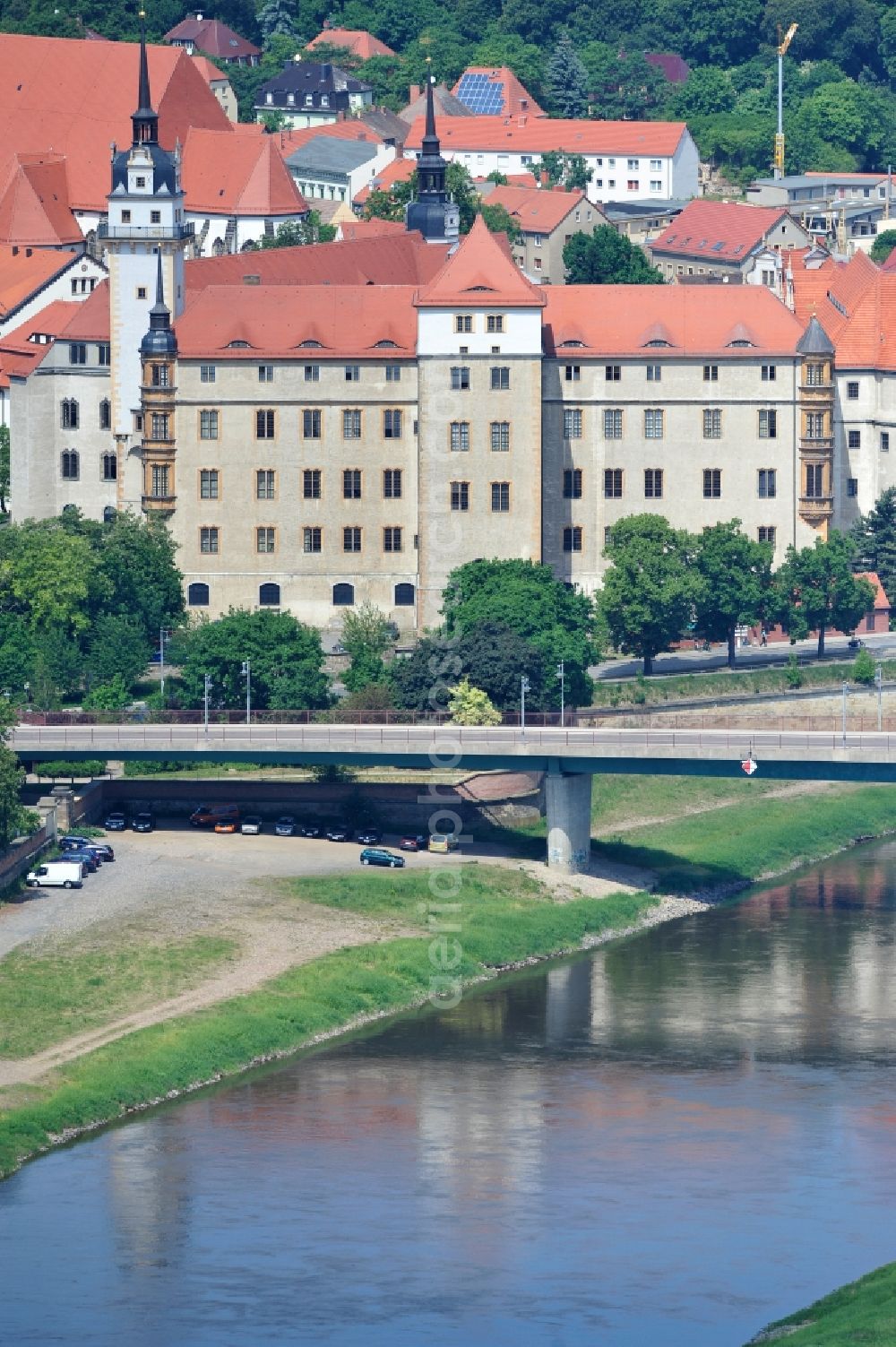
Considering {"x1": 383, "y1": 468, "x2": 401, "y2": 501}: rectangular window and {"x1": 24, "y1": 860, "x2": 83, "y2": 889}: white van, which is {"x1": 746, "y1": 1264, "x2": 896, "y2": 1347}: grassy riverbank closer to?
{"x1": 24, "y1": 860, "x2": 83, "y2": 889}: white van

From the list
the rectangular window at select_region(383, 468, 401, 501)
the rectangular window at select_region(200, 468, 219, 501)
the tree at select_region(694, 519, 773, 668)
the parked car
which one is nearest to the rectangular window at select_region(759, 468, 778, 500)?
the tree at select_region(694, 519, 773, 668)

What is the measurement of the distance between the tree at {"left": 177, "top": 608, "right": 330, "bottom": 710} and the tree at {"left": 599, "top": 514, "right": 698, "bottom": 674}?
62.9 ft

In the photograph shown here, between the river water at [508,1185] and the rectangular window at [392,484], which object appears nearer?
the river water at [508,1185]

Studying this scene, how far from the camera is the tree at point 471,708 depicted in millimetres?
164500

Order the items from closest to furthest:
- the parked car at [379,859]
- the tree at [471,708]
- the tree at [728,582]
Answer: the parked car at [379,859] → the tree at [471,708] → the tree at [728,582]

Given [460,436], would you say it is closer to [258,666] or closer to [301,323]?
[301,323]

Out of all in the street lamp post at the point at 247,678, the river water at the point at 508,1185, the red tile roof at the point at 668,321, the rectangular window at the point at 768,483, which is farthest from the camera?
the rectangular window at the point at 768,483

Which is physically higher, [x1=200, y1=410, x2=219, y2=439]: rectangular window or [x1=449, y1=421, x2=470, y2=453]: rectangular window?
[x1=200, y1=410, x2=219, y2=439]: rectangular window

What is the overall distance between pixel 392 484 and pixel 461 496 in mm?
3721

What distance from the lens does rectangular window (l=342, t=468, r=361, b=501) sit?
192750mm

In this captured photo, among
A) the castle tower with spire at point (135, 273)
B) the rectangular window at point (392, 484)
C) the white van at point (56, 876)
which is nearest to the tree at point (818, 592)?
the rectangular window at point (392, 484)

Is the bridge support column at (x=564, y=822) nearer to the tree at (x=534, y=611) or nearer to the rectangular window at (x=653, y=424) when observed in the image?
the tree at (x=534, y=611)

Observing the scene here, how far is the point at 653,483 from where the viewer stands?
641 ft

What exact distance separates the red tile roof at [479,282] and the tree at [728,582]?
1454cm
